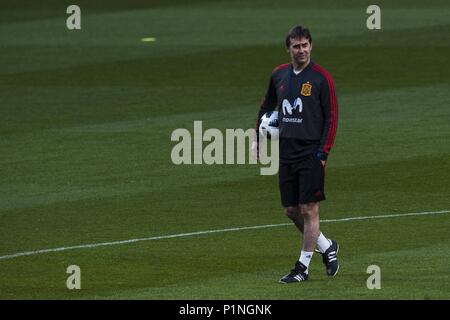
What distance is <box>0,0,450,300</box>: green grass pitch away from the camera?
545 inches

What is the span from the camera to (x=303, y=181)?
13164 mm

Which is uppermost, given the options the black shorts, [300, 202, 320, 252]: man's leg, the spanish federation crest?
the spanish federation crest

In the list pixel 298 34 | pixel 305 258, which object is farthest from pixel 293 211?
pixel 298 34

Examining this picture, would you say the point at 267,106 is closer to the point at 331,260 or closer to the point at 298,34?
the point at 298,34

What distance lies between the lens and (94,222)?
55.0 feet

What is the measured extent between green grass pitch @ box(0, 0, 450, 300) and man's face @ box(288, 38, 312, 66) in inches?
81.1

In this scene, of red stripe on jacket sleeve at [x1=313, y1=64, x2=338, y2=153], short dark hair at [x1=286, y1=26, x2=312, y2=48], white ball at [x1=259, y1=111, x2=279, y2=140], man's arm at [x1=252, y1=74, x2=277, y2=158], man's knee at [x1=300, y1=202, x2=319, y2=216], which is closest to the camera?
short dark hair at [x1=286, y1=26, x2=312, y2=48]

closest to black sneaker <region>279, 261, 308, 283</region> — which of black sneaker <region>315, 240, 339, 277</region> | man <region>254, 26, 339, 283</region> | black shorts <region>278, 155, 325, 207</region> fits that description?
man <region>254, 26, 339, 283</region>

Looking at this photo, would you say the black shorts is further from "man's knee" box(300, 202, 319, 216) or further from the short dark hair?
the short dark hair

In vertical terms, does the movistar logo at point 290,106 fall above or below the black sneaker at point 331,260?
above

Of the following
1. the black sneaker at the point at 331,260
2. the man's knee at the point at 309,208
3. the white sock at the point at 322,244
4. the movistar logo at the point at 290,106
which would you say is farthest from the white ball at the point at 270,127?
the black sneaker at the point at 331,260

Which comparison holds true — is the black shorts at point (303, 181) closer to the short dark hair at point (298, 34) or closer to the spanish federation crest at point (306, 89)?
the spanish federation crest at point (306, 89)

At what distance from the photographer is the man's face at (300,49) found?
510 inches

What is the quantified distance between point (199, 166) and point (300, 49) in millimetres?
7524
